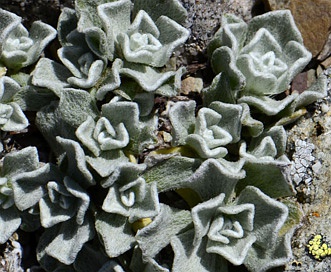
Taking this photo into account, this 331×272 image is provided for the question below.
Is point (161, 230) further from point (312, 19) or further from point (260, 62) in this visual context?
point (312, 19)

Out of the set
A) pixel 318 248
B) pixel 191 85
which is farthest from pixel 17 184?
pixel 318 248

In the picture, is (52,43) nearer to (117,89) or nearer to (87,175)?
(117,89)

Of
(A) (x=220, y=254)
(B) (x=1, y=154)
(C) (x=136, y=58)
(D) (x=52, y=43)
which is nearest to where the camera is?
(A) (x=220, y=254)

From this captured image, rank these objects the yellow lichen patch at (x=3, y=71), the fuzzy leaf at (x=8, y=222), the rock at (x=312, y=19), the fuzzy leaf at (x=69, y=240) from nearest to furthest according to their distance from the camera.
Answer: the fuzzy leaf at (x=69, y=240) < the fuzzy leaf at (x=8, y=222) < the yellow lichen patch at (x=3, y=71) < the rock at (x=312, y=19)

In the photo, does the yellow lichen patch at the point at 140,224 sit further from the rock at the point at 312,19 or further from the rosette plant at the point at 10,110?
the rock at the point at 312,19

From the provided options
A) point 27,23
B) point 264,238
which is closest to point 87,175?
point 264,238

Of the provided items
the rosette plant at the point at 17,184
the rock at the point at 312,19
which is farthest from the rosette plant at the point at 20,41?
the rock at the point at 312,19

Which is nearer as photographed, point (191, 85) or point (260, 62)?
point (260, 62)
